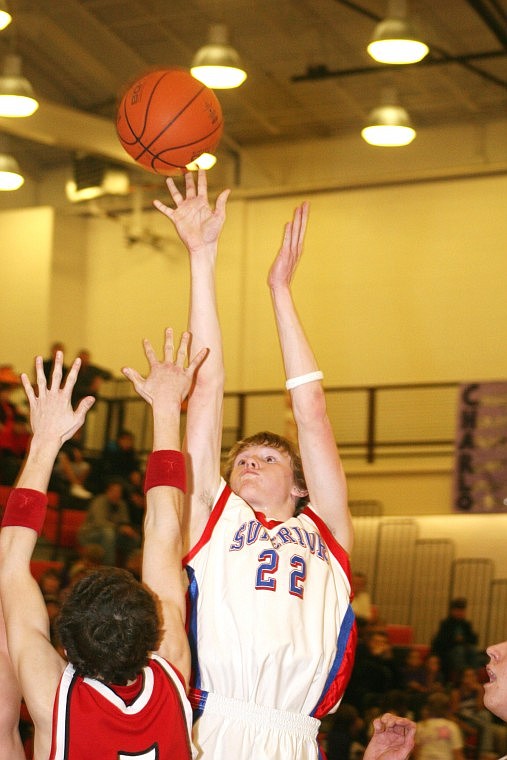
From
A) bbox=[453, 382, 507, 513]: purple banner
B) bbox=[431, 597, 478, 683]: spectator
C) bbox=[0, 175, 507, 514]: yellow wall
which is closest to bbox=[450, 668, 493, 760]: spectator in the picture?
bbox=[431, 597, 478, 683]: spectator

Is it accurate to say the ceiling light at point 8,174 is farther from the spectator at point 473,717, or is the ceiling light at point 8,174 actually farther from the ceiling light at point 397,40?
the spectator at point 473,717

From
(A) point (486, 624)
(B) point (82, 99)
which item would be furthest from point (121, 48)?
(A) point (486, 624)

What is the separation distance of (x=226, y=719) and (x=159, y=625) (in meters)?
0.69

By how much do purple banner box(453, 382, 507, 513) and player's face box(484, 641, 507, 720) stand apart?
9.98 m

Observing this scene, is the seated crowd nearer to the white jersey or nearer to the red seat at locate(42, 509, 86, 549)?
the red seat at locate(42, 509, 86, 549)

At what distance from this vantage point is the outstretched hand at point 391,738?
371 centimetres

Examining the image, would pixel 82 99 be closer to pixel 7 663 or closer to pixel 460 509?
pixel 460 509

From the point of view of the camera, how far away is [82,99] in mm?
16125

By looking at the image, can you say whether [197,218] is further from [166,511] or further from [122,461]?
[122,461]

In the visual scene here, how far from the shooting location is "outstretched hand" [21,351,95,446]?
327cm

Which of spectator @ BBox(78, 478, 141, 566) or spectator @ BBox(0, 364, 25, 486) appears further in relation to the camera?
spectator @ BBox(0, 364, 25, 486)

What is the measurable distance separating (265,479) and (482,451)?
391 inches

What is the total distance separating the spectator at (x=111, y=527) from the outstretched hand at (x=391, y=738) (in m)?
7.42

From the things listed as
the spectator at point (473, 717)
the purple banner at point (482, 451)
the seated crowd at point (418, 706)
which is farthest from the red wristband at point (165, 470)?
the purple banner at point (482, 451)
